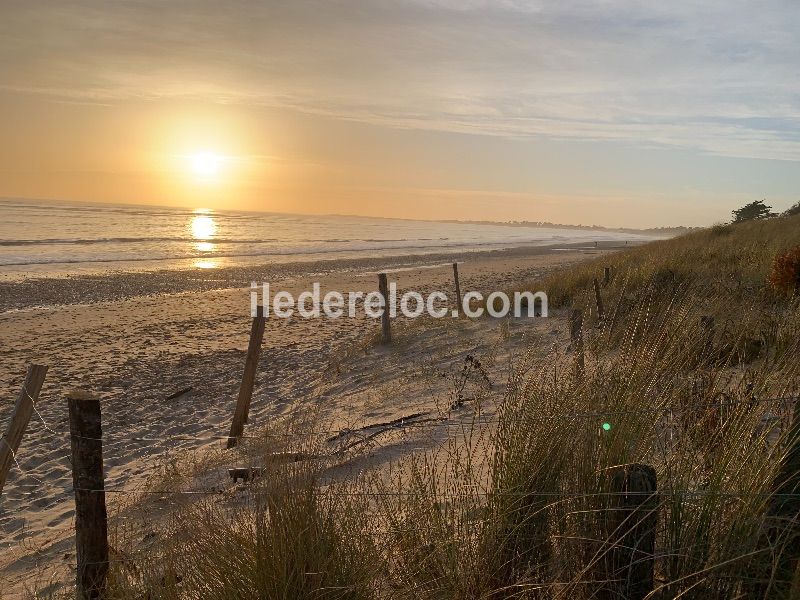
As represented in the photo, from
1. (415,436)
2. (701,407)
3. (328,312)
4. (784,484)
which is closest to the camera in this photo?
(784,484)

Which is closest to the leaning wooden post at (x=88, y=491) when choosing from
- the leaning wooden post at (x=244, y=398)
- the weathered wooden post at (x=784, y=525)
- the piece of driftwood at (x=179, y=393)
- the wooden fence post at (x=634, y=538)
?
the wooden fence post at (x=634, y=538)

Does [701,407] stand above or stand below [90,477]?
above

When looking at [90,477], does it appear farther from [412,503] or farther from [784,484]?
[784,484]

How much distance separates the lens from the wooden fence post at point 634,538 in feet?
8.75

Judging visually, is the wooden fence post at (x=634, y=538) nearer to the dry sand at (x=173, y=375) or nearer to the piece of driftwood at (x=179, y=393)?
the dry sand at (x=173, y=375)

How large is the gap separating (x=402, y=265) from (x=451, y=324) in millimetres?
26355

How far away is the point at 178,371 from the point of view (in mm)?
12906

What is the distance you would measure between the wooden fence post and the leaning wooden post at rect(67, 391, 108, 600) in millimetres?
2826

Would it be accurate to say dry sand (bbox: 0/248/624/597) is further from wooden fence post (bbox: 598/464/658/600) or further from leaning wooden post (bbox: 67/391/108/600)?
wooden fence post (bbox: 598/464/658/600)

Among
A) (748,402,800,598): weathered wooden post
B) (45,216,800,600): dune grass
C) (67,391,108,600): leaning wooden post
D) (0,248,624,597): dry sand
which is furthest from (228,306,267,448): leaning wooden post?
(748,402,800,598): weathered wooden post

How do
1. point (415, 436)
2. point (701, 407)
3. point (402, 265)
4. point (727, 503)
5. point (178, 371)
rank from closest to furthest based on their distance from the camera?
point (727, 503)
point (701, 407)
point (415, 436)
point (178, 371)
point (402, 265)

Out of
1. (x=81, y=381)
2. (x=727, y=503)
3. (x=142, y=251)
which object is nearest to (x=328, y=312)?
(x=81, y=381)

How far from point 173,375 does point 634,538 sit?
36.6 feet

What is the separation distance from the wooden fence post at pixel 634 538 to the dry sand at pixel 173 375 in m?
2.77
